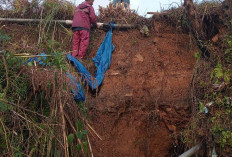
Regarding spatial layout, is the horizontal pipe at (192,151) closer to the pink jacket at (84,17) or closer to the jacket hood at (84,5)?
the pink jacket at (84,17)

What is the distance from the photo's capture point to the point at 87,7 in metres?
6.79

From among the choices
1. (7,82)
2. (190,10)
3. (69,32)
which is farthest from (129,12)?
(7,82)

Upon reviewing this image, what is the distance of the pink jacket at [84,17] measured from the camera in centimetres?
663

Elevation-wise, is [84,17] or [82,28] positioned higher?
[84,17]

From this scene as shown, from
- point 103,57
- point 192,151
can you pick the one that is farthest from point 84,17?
point 192,151

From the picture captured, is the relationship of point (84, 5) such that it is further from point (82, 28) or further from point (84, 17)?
point (82, 28)

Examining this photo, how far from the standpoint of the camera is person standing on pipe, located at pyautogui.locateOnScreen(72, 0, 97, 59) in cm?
655

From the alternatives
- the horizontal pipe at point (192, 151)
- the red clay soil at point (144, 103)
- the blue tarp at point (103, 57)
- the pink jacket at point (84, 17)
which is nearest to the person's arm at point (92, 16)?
the pink jacket at point (84, 17)

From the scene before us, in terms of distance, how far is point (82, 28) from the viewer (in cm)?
662

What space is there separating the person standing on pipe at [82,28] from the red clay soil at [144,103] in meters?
0.71

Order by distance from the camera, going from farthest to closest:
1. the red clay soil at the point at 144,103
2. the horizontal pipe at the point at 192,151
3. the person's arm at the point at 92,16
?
the person's arm at the point at 92,16 → the red clay soil at the point at 144,103 → the horizontal pipe at the point at 192,151

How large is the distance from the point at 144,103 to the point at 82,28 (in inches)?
82.3

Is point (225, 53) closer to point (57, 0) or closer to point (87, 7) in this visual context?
point (87, 7)

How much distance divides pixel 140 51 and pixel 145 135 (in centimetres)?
186
